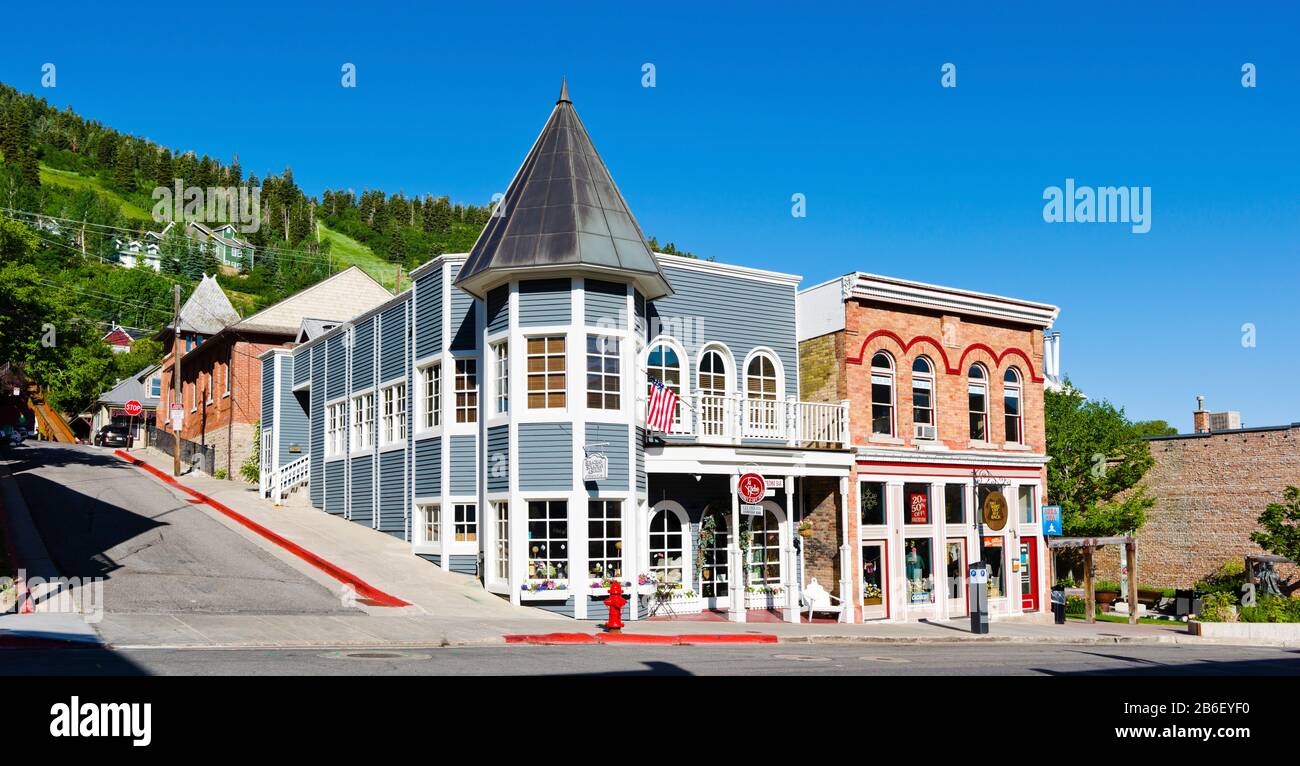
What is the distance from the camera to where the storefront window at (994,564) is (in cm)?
3081

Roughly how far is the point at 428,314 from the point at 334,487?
360 inches

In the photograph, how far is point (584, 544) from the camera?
22.5 m

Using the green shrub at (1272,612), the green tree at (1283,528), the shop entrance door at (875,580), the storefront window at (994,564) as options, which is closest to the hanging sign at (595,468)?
the shop entrance door at (875,580)

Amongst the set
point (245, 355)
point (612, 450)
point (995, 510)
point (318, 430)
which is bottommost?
point (995, 510)

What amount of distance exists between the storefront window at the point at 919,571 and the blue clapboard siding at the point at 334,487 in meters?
16.9

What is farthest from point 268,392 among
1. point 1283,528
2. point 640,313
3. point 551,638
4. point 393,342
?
point 1283,528

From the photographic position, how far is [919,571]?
2925cm

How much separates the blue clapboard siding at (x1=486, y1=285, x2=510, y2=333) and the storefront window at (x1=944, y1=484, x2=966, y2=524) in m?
14.0

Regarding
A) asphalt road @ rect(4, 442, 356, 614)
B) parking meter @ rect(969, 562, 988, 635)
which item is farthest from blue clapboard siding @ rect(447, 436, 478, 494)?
parking meter @ rect(969, 562, 988, 635)

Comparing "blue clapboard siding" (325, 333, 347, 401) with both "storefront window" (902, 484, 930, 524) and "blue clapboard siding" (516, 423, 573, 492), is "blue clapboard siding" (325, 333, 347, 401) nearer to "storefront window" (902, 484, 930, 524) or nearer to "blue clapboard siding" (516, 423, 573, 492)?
"blue clapboard siding" (516, 423, 573, 492)

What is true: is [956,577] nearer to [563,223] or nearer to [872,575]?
[872,575]
